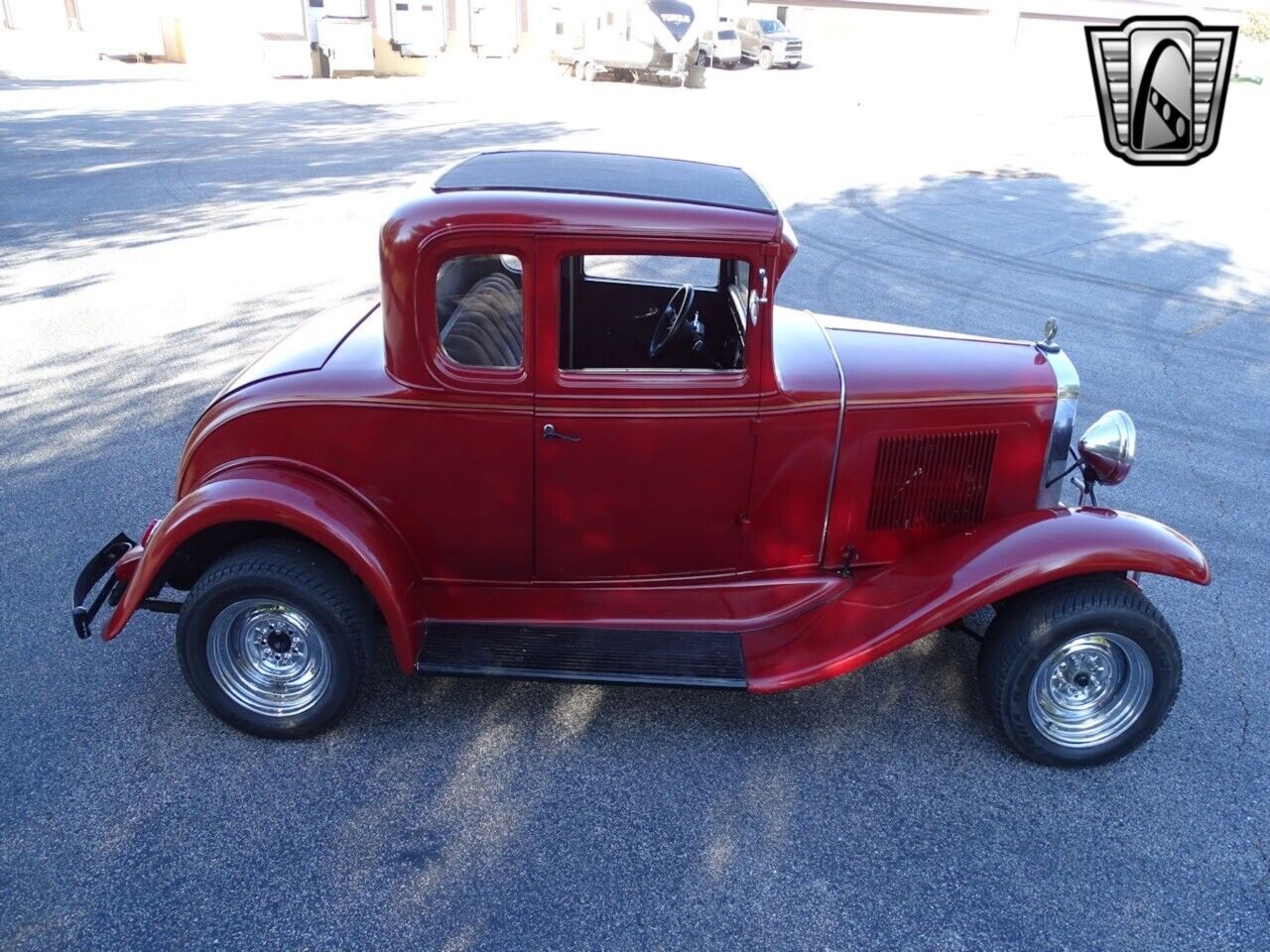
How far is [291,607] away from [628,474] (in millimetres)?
1313

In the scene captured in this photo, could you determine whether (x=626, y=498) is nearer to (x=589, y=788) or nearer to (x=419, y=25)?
(x=589, y=788)

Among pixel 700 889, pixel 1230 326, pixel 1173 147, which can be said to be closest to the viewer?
pixel 700 889

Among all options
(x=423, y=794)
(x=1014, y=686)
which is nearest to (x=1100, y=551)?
(x=1014, y=686)

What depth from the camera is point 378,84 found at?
26.9m

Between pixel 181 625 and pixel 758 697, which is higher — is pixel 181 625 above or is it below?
above

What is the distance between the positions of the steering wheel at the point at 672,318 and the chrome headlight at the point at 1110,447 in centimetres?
163

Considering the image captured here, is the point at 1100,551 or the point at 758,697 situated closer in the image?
the point at 1100,551

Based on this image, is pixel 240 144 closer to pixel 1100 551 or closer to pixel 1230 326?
pixel 1230 326

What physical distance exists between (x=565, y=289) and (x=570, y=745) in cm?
169

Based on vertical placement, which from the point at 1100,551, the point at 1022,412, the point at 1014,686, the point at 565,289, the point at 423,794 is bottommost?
the point at 423,794

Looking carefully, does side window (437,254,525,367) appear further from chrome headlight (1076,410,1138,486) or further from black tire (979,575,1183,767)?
chrome headlight (1076,410,1138,486)

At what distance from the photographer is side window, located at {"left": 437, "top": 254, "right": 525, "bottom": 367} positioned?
360 centimetres

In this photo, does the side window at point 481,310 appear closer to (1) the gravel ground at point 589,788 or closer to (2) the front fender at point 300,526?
(2) the front fender at point 300,526

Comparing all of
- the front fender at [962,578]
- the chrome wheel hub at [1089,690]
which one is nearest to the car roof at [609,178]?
the front fender at [962,578]
